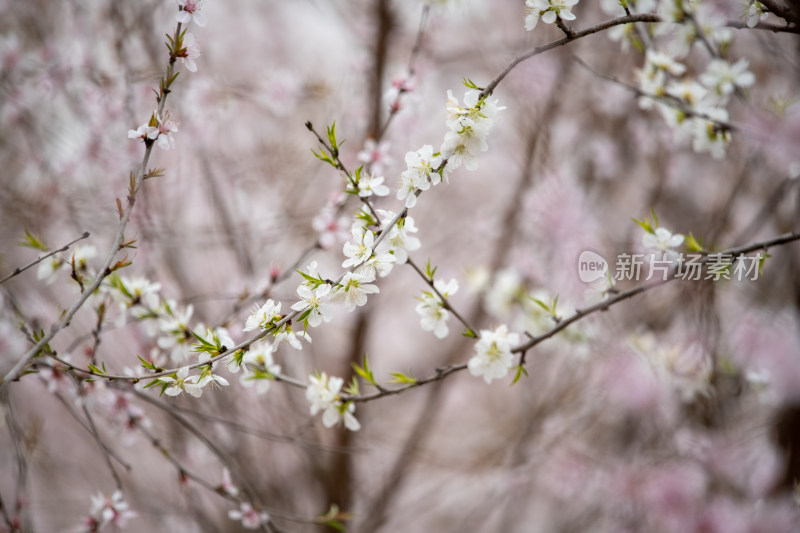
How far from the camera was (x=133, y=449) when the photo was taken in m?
3.65

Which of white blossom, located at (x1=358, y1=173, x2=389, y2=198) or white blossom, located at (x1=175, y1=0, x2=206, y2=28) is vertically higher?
white blossom, located at (x1=175, y1=0, x2=206, y2=28)

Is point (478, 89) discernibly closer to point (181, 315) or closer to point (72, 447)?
point (181, 315)

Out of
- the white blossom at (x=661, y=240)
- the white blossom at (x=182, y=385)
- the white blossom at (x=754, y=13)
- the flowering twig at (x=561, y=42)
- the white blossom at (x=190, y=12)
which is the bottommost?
the white blossom at (x=182, y=385)

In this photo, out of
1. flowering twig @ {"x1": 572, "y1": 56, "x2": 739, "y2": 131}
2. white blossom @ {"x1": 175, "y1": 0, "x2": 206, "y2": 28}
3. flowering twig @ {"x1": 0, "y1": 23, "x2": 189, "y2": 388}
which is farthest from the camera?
flowering twig @ {"x1": 572, "y1": 56, "x2": 739, "y2": 131}

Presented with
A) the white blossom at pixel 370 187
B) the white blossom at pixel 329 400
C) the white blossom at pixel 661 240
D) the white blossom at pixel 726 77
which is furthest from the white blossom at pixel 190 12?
the white blossom at pixel 726 77

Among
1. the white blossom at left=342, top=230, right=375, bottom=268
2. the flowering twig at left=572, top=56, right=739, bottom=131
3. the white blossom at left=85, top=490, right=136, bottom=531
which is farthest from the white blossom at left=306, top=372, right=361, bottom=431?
the flowering twig at left=572, top=56, right=739, bottom=131

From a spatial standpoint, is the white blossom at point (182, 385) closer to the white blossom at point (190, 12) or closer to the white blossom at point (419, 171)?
the white blossom at point (419, 171)

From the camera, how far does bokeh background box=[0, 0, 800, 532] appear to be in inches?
79.9

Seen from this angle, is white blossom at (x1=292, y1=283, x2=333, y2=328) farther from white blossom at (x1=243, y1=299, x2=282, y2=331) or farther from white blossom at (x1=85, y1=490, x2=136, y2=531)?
white blossom at (x1=85, y1=490, x2=136, y2=531)

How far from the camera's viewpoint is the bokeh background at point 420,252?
6.66 ft

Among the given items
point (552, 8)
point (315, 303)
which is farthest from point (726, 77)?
point (315, 303)

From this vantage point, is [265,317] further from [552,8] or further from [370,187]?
[552,8]

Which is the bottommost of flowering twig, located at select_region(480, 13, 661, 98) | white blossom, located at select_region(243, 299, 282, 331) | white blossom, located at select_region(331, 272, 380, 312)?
white blossom, located at select_region(243, 299, 282, 331)

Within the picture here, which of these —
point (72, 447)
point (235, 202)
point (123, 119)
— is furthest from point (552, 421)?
point (72, 447)
